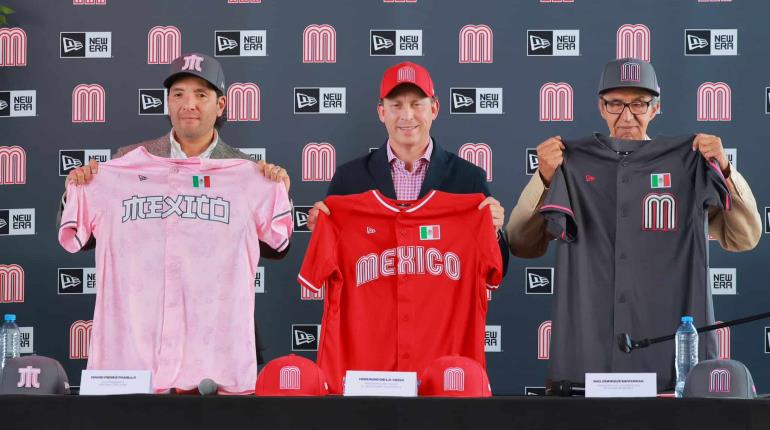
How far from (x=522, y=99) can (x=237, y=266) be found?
212 centimetres

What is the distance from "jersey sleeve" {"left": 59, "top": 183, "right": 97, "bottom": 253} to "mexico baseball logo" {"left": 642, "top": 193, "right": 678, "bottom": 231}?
2.25 metres

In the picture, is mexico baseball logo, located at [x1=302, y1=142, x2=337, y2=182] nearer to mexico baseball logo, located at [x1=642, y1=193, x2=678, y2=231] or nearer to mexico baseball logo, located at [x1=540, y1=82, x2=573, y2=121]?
mexico baseball logo, located at [x1=540, y1=82, x2=573, y2=121]

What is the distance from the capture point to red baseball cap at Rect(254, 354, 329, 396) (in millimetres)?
2623

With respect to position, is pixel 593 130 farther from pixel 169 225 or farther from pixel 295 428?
pixel 295 428

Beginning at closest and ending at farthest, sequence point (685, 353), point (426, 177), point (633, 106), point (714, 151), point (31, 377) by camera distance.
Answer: point (31, 377)
point (685, 353)
point (714, 151)
point (633, 106)
point (426, 177)

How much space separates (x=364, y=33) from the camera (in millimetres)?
5320

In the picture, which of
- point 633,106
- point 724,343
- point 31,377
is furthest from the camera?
point 724,343

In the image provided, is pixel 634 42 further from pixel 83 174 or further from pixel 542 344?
pixel 83 174

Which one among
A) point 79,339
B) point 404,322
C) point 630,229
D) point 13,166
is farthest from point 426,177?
point 13,166

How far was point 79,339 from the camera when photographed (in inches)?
210

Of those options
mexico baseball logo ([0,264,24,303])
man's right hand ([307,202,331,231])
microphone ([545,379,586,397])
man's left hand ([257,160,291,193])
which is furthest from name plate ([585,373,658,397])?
mexico baseball logo ([0,264,24,303])

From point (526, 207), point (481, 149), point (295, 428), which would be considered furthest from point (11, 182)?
point (295, 428)

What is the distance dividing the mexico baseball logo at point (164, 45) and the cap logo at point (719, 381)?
3701mm

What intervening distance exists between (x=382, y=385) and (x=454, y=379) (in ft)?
0.67
